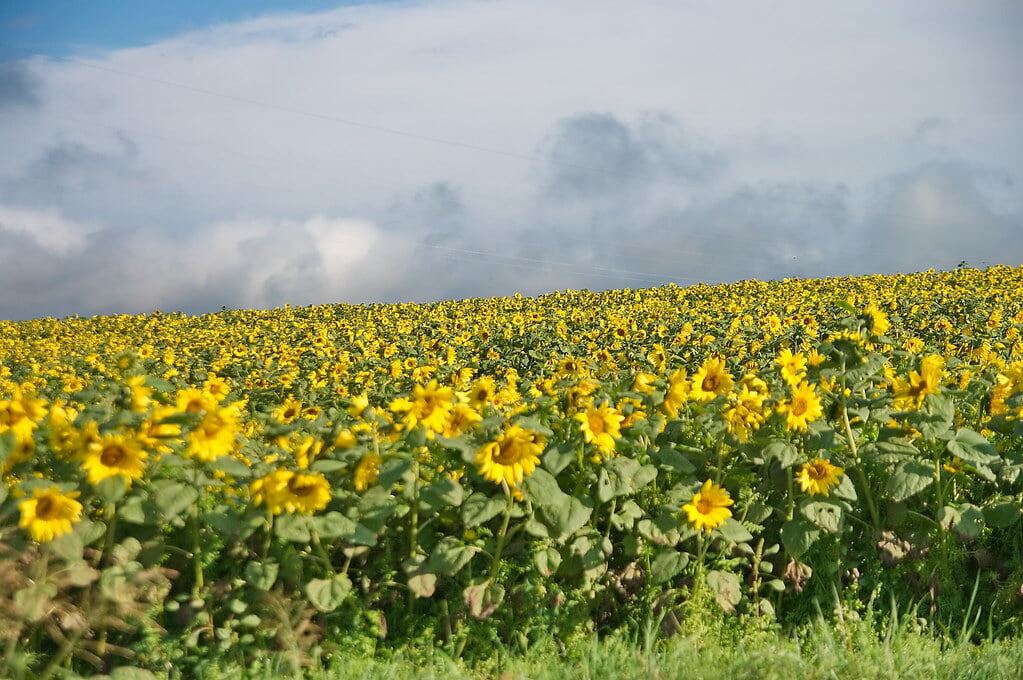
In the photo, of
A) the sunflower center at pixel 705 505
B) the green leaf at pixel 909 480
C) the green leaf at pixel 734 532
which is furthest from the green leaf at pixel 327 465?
the green leaf at pixel 909 480

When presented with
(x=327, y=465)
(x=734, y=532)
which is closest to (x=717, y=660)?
(x=734, y=532)

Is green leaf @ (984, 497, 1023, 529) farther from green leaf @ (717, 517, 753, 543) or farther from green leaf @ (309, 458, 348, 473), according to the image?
green leaf @ (309, 458, 348, 473)

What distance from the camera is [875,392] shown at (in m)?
4.92

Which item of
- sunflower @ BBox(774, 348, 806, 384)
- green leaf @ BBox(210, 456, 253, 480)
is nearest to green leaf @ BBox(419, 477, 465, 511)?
green leaf @ BBox(210, 456, 253, 480)

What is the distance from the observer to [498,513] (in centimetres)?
371

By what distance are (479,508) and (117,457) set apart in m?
1.42

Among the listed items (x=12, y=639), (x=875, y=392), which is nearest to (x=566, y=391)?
(x=875, y=392)

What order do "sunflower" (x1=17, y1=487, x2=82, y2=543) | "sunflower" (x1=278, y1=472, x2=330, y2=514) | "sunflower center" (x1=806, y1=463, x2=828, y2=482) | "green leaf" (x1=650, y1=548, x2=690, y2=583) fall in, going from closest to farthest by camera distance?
"sunflower" (x1=17, y1=487, x2=82, y2=543)
"sunflower" (x1=278, y1=472, x2=330, y2=514)
"green leaf" (x1=650, y1=548, x2=690, y2=583)
"sunflower center" (x1=806, y1=463, x2=828, y2=482)

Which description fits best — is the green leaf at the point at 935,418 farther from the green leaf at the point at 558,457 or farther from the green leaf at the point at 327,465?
the green leaf at the point at 327,465

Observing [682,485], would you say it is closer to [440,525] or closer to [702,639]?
[702,639]

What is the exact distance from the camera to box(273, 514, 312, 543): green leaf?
339cm

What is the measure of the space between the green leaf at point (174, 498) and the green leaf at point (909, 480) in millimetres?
3052

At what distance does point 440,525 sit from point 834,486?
5.99 feet

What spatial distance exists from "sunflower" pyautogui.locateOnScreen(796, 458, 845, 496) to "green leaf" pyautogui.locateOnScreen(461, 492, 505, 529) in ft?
4.75
